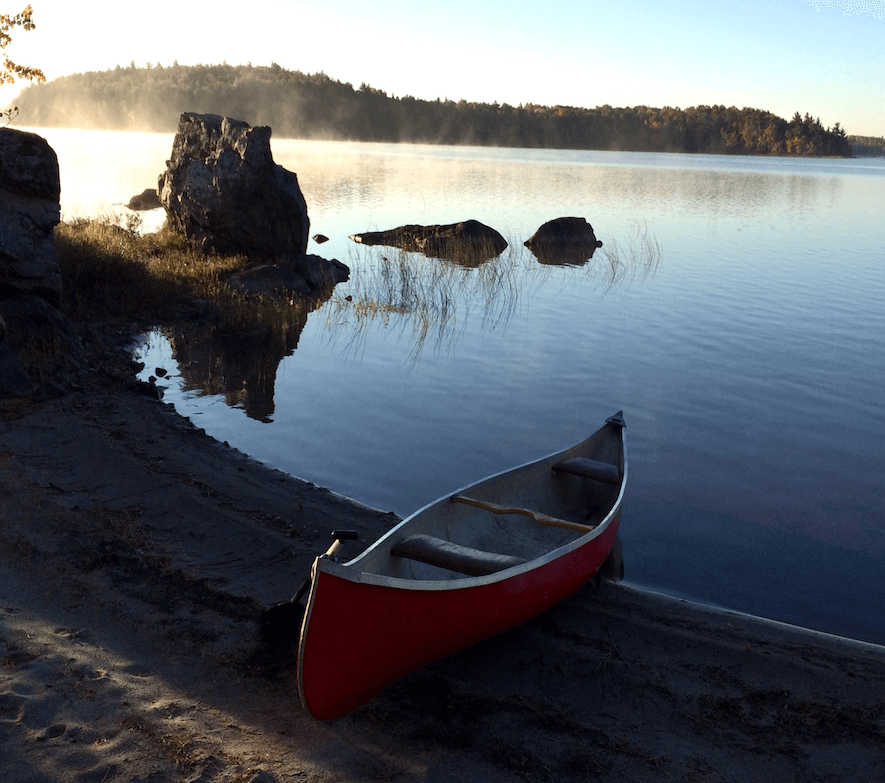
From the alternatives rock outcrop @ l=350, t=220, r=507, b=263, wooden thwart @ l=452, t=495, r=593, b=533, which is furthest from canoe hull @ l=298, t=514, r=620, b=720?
rock outcrop @ l=350, t=220, r=507, b=263

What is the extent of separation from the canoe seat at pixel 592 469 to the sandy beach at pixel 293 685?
1.19m

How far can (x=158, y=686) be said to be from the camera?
205 inches

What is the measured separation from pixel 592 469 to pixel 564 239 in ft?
74.9

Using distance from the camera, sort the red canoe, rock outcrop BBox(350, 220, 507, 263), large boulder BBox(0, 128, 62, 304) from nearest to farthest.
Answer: the red canoe
large boulder BBox(0, 128, 62, 304)
rock outcrop BBox(350, 220, 507, 263)

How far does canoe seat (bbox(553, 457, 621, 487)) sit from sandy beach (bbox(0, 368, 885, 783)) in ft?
3.90

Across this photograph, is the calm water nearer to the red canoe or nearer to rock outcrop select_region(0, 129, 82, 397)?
the red canoe

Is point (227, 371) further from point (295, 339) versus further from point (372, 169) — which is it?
point (372, 169)

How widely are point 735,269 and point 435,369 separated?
1500 centimetres

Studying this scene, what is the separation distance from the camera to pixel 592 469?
819 cm

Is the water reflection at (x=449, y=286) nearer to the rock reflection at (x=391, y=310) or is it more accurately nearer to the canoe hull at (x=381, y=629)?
the rock reflection at (x=391, y=310)

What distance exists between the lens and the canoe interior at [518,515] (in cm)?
623

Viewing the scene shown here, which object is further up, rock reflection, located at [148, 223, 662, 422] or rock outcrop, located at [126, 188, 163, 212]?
rock outcrop, located at [126, 188, 163, 212]

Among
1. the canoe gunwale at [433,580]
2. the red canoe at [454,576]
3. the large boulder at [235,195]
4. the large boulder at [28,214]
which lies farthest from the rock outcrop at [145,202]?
the canoe gunwale at [433,580]

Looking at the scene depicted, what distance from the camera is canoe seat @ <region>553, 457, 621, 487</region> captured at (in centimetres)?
809
